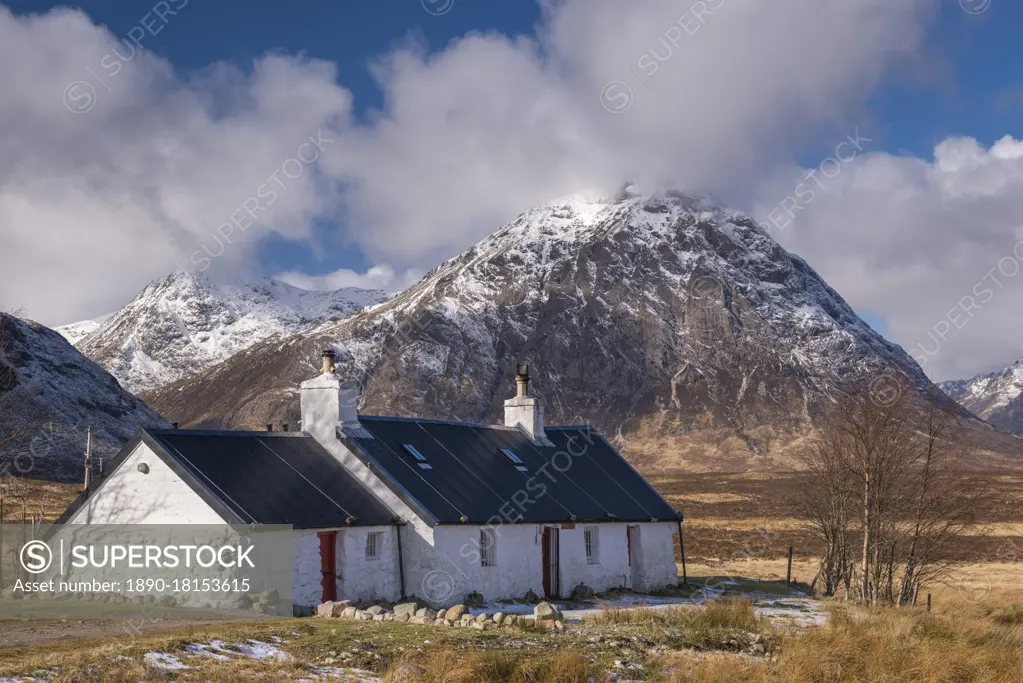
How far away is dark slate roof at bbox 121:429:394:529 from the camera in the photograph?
27500 mm

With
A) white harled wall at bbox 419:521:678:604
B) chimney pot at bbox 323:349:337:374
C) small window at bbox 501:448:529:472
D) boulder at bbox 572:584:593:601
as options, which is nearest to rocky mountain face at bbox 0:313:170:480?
small window at bbox 501:448:529:472

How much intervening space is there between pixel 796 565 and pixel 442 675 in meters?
39.2

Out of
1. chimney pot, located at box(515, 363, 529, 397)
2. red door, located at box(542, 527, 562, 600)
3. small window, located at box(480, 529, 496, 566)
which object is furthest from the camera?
chimney pot, located at box(515, 363, 529, 397)

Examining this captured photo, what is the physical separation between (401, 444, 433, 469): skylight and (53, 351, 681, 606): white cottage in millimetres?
54

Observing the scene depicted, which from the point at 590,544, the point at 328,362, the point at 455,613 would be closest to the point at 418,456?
the point at 328,362

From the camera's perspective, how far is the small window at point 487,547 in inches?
1267

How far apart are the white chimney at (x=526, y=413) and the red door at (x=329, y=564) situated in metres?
12.6

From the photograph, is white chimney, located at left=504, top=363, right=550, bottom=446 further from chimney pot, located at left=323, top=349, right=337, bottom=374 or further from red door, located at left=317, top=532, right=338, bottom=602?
red door, located at left=317, top=532, right=338, bottom=602

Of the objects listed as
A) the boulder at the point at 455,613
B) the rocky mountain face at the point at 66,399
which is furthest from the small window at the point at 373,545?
the rocky mountain face at the point at 66,399

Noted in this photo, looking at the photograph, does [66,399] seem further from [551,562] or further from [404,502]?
[404,502]

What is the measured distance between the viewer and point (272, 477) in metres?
29.4

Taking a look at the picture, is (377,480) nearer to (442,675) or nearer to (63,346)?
(442,675)

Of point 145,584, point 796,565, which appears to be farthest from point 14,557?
point 796,565

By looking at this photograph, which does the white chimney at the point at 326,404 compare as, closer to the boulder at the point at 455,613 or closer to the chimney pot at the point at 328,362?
the chimney pot at the point at 328,362
